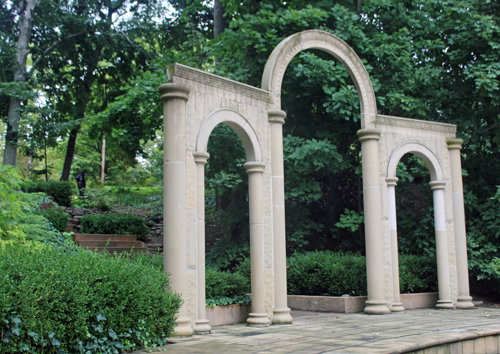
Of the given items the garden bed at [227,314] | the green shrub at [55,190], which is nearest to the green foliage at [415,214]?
the garden bed at [227,314]

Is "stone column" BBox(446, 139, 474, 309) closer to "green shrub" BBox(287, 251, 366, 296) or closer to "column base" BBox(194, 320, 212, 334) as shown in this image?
"green shrub" BBox(287, 251, 366, 296)

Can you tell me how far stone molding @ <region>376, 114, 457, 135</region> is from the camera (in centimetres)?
1144

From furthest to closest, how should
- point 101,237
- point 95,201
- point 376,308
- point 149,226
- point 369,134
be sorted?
point 95,201
point 149,226
point 101,237
point 369,134
point 376,308

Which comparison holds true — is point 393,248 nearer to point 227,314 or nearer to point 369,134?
point 369,134

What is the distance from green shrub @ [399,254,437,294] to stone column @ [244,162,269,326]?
15.9 feet

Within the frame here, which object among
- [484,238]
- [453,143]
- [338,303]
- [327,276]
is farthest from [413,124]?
[338,303]

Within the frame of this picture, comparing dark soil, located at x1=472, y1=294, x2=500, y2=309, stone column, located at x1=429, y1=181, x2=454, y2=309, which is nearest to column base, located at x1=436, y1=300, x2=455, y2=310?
stone column, located at x1=429, y1=181, x2=454, y2=309

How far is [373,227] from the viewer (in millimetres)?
10805

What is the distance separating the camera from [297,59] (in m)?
14.3

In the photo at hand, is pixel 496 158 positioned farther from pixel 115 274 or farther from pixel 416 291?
pixel 115 274

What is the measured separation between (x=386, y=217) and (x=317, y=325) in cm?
369

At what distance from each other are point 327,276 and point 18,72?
59.6ft

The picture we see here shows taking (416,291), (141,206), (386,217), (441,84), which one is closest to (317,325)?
(386,217)

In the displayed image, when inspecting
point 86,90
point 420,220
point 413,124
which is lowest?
point 420,220
